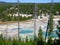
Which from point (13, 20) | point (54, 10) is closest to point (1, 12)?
point (13, 20)

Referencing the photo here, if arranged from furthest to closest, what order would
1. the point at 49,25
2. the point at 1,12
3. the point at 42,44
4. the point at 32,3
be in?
the point at 1,12 < the point at 32,3 < the point at 49,25 < the point at 42,44

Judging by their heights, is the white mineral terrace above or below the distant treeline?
below

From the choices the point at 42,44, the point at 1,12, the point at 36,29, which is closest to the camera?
the point at 42,44

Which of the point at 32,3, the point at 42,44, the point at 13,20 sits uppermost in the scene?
the point at 32,3

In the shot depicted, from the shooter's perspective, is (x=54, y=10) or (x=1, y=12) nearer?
(x=54, y=10)

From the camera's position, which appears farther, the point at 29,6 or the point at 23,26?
the point at 23,26

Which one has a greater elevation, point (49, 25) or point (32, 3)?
point (32, 3)

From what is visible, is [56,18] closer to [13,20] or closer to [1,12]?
[13,20]

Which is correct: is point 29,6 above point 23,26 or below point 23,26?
above

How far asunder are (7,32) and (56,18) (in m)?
1.36

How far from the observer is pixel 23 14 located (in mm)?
5355

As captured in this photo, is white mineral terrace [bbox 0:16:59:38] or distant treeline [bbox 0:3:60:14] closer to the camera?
distant treeline [bbox 0:3:60:14]

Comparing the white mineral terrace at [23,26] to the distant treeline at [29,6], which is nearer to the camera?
the distant treeline at [29,6]

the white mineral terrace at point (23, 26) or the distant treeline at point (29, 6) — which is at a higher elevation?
the distant treeline at point (29, 6)
